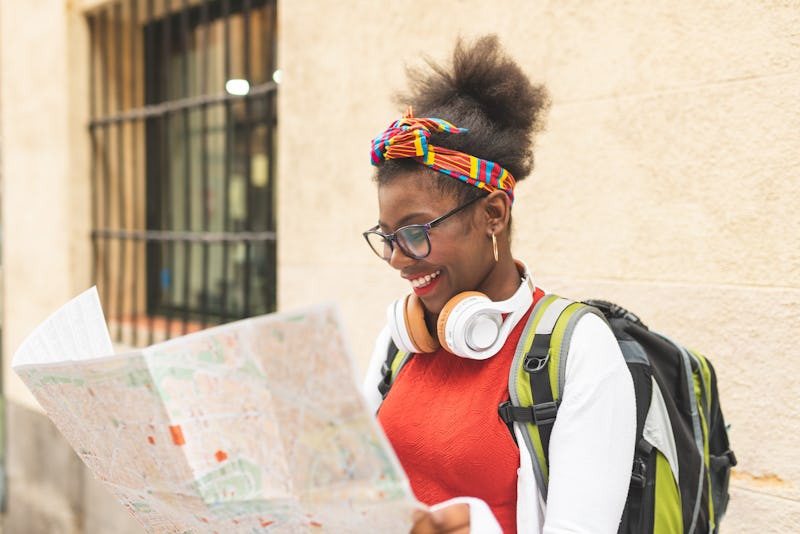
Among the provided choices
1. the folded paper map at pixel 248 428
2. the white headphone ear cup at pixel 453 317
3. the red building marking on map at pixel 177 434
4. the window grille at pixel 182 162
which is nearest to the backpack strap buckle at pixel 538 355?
the white headphone ear cup at pixel 453 317

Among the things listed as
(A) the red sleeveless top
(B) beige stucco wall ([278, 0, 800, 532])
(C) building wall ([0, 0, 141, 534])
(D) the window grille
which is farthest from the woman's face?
(C) building wall ([0, 0, 141, 534])

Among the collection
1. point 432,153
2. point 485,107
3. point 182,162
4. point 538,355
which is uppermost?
point 182,162

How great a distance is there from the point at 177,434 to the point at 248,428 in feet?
0.39

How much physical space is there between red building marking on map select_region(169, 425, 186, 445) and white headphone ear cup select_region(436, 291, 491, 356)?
56cm

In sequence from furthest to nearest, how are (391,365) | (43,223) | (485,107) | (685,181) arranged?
(43,223), (685,181), (391,365), (485,107)

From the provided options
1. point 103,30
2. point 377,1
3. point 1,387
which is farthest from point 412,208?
point 1,387

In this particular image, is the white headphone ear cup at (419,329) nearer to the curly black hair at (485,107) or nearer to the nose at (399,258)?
the nose at (399,258)

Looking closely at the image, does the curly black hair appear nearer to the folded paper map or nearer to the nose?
the nose

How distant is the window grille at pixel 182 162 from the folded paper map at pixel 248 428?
10.0ft

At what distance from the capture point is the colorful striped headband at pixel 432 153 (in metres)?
1.53

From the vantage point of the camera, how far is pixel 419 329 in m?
1.63

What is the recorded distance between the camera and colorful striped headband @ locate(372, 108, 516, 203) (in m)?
1.53

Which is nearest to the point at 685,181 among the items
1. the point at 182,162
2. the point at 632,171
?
the point at 632,171

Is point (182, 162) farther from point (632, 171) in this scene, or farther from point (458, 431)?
point (458, 431)
